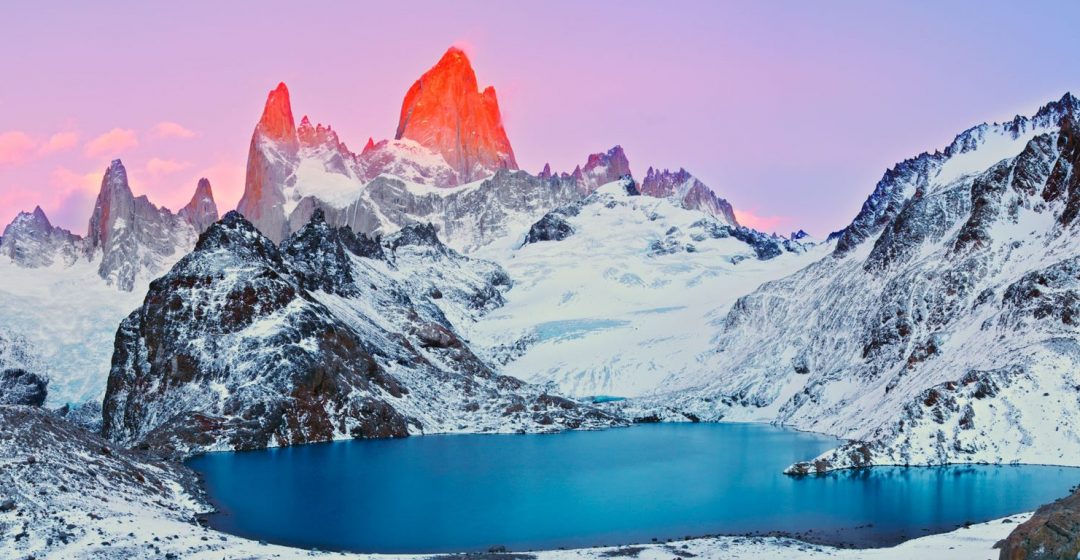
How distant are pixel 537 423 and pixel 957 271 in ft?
271

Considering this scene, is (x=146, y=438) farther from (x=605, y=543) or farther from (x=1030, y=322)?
(x=1030, y=322)

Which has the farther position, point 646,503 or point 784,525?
point 646,503

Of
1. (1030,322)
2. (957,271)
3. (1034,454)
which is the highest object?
(957,271)

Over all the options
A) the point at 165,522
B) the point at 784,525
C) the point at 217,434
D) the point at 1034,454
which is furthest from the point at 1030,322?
the point at 217,434

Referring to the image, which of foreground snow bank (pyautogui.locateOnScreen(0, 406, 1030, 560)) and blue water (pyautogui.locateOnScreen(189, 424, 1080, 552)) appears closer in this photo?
foreground snow bank (pyautogui.locateOnScreen(0, 406, 1030, 560))

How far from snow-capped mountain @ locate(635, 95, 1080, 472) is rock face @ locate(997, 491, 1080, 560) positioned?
72.1 m

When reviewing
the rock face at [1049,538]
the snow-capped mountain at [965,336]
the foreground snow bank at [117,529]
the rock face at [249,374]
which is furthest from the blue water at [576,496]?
the rock face at [1049,538]

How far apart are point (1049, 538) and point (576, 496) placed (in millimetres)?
63943

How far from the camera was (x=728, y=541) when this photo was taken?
228 ft

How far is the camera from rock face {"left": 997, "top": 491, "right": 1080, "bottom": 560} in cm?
3838

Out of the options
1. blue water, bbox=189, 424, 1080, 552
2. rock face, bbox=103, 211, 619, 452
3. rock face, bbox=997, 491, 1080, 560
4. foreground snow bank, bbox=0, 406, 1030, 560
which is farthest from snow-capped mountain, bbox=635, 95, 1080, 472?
rock face, bbox=997, 491, 1080, 560

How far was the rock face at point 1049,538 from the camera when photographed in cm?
3838

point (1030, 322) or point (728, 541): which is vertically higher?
point (1030, 322)

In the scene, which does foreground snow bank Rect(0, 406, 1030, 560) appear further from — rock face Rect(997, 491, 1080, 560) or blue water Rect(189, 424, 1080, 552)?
rock face Rect(997, 491, 1080, 560)
